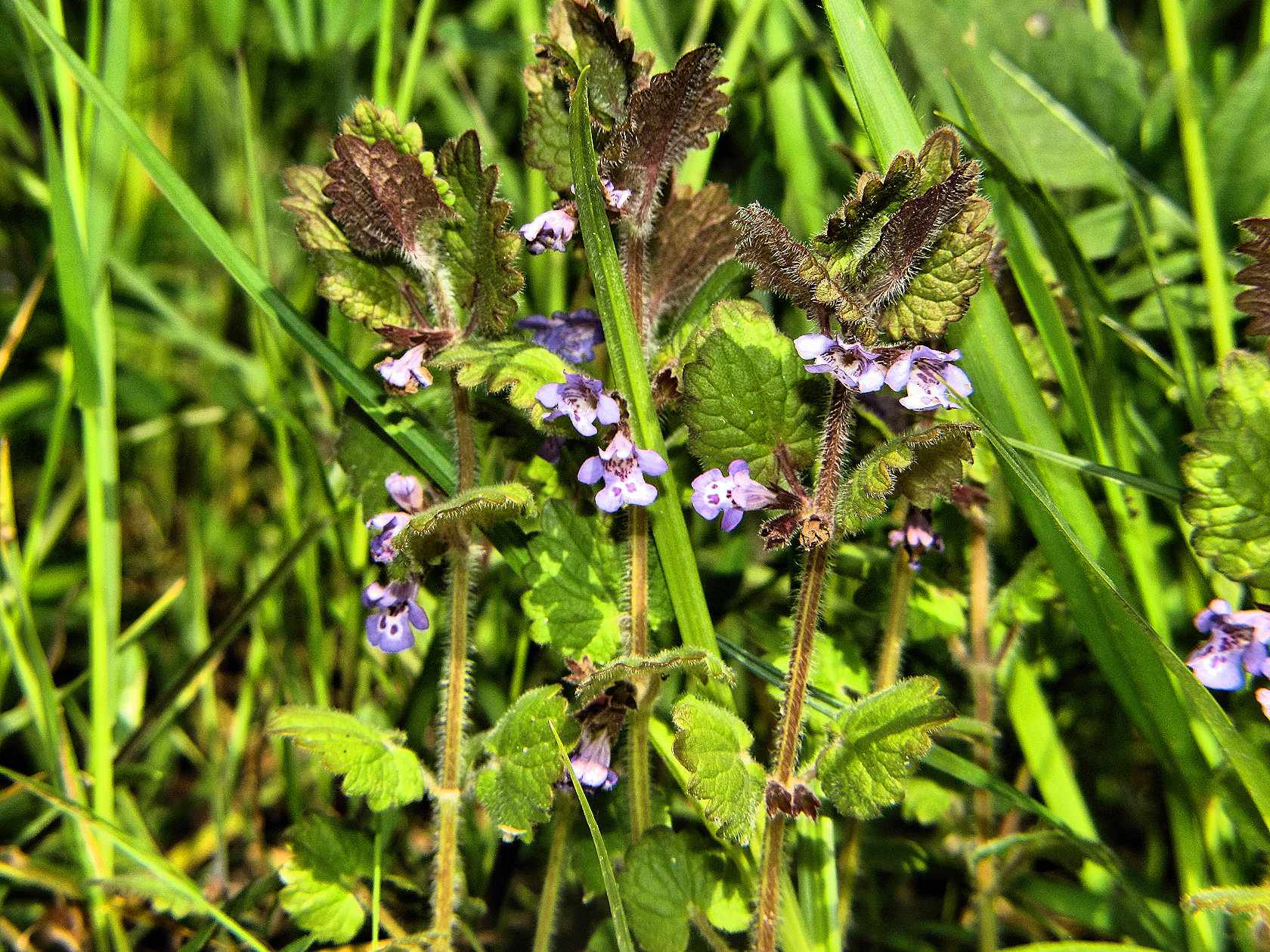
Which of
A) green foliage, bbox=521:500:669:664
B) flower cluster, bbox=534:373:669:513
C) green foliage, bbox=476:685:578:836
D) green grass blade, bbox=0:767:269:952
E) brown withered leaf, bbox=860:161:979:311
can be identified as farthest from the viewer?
green grass blade, bbox=0:767:269:952

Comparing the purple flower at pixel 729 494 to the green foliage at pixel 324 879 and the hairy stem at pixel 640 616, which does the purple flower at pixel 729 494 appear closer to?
the hairy stem at pixel 640 616

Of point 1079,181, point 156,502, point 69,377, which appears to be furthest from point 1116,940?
point 156,502

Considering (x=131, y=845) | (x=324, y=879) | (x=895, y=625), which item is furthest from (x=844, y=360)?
(x=131, y=845)

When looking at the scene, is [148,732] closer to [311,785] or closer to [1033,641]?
[311,785]

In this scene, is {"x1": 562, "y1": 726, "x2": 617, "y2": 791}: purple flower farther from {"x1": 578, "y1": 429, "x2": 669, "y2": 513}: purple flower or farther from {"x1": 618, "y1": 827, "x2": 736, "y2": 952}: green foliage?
{"x1": 578, "y1": 429, "x2": 669, "y2": 513}: purple flower

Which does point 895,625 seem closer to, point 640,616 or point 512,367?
point 640,616

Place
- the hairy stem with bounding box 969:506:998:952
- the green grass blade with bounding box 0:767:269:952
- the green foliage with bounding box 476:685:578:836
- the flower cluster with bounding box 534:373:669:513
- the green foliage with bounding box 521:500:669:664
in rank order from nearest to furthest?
1. the flower cluster with bounding box 534:373:669:513
2. the green foliage with bounding box 476:685:578:836
3. the green foliage with bounding box 521:500:669:664
4. the green grass blade with bounding box 0:767:269:952
5. the hairy stem with bounding box 969:506:998:952

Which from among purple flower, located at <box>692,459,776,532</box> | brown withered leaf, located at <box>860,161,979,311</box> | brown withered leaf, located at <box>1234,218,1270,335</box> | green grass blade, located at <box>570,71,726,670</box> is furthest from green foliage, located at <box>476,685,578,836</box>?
brown withered leaf, located at <box>1234,218,1270,335</box>

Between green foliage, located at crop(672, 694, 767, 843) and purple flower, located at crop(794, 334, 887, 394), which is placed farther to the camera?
green foliage, located at crop(672, 694, 767, 843)
